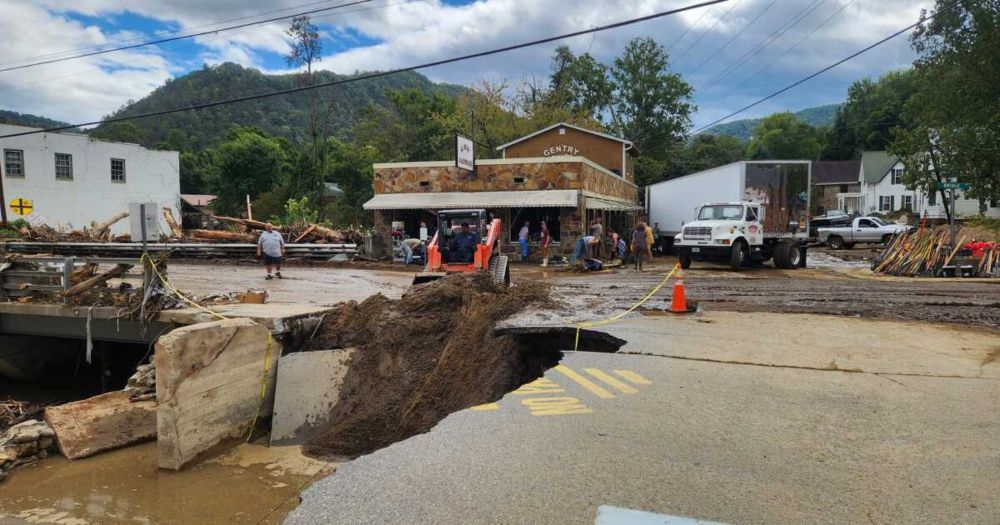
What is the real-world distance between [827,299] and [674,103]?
164 feet

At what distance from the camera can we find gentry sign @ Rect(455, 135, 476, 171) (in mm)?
24469

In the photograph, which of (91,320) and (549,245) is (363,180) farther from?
(91,320)

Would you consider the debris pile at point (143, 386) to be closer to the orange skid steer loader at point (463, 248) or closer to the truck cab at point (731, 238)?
the orange skid steer loader at point (463, 248)

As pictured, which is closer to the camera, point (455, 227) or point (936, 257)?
point (455, 227)

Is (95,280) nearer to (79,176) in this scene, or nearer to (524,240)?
(524,240)

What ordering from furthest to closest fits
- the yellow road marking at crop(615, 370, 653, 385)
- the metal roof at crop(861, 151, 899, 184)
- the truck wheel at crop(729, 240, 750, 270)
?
the metal roof at crop(861, 151, 899, 184) → the truck wheel at crop(729, 240, 750, 270) → the yellow road marking at crop(615, 370, 653, 385)

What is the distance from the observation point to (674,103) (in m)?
58.9

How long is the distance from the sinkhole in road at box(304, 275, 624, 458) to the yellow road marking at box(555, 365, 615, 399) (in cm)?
86

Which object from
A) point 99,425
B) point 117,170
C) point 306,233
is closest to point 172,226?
point 306,233

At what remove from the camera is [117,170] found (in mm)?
43281

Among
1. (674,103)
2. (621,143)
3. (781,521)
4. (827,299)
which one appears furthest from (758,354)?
(674,103)

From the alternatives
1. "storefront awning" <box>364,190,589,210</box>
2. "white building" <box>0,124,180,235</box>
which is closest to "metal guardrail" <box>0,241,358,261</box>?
"storefront awning" <box>364,190,589,210</box>

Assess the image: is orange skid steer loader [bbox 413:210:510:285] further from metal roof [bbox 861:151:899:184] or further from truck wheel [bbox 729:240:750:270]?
metal roof [bbox 861:151:899:184]

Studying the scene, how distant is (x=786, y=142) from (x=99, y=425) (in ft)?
334
